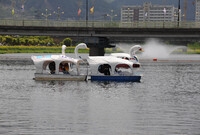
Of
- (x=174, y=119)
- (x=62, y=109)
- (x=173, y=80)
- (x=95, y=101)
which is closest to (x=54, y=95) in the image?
(x=95, y=101)

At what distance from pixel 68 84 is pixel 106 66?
35.3ft

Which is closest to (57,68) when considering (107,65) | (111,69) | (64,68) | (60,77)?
(60,77)

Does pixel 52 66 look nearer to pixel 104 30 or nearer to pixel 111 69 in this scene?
pixel 111 69

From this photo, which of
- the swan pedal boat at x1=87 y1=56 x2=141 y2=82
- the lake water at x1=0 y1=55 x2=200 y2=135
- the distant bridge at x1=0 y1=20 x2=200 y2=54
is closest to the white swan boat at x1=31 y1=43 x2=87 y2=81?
the swan pedal boat at x1=87 y1=56 x2=141 y2=82

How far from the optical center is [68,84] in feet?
321

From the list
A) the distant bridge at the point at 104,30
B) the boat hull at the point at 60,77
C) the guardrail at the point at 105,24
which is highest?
the guardrail at the point at 105,24

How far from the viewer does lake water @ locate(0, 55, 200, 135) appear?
5428 centimetres

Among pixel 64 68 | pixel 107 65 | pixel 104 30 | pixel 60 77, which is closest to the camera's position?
pixel 60 77

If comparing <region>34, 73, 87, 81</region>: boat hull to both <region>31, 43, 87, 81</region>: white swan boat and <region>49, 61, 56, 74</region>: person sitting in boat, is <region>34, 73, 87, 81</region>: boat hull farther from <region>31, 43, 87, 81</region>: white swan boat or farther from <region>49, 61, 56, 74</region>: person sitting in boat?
<region>49, 61, 56, 74</region>: person sitting in boat

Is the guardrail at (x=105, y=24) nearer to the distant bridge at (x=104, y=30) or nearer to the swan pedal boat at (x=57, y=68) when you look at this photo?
the distant bridge at (x=104, y=30)

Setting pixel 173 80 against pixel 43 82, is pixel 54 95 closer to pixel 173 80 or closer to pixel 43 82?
pixel 43 82

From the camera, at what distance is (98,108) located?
6738 centimetres

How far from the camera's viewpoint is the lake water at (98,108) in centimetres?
5428

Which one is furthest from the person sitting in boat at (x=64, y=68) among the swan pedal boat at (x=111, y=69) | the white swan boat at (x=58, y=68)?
the swan pedal boat at (x=111, y=69)
